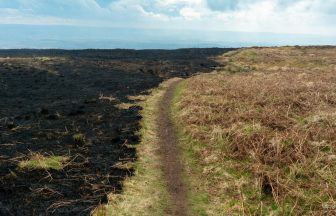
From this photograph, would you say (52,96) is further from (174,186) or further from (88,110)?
(174,186)

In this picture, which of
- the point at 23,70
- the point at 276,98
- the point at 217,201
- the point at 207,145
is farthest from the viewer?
the point at 23,70

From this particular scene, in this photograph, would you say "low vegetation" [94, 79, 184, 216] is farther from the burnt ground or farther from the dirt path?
Result: the burnt ground

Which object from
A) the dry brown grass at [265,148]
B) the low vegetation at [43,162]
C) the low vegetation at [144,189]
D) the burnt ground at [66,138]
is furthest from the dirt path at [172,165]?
the low vegetation at [43,162]

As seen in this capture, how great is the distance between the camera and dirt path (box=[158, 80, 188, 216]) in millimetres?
17348

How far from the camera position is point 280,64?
255 ft

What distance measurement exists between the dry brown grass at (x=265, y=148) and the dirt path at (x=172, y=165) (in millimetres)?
1107

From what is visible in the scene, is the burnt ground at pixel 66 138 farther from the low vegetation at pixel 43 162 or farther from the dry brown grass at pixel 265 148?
the dry brown grass at pixel 265 148

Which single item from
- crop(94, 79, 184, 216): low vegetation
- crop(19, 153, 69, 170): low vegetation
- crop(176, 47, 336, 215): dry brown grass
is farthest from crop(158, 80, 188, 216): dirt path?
crop(19, 153, 69, 170): low vegetation

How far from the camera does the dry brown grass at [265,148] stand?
1738cm

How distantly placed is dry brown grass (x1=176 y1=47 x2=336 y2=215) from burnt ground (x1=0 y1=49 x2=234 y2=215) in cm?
461

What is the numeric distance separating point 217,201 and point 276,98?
19.4m

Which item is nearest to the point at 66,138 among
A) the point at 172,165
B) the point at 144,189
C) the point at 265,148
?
the point at 172,165

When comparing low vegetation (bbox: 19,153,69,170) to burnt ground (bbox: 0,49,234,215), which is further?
low vegetation (bbox: 19,153,69,170)

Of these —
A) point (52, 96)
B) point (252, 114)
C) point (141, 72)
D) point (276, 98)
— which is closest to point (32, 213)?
point (252, 114)
